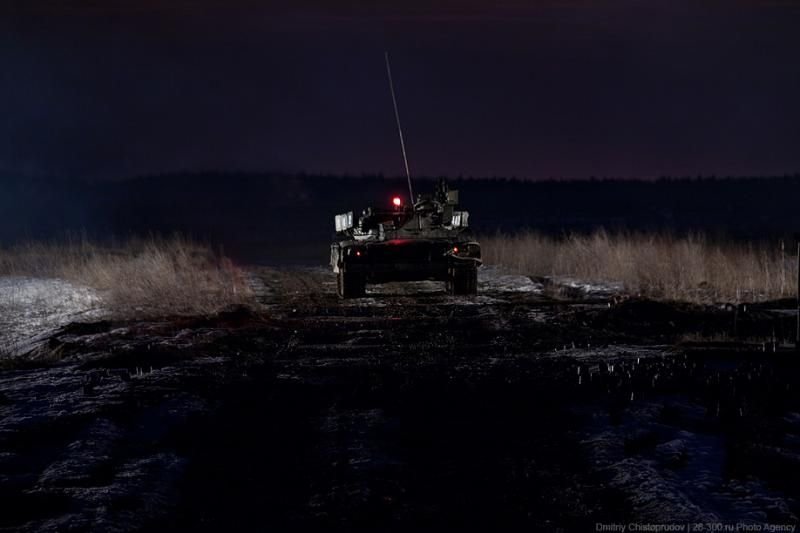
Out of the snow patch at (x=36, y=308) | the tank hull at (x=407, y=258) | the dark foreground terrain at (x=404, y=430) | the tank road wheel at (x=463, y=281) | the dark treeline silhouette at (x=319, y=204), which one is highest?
the dark treeline silhouette at (x=319, y=204)

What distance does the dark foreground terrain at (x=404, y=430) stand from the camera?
6.11m

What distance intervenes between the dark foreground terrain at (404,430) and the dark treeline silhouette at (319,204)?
40.2 metres

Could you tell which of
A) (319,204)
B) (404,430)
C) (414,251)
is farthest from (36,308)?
(319,204)

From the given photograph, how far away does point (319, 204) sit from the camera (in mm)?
94875

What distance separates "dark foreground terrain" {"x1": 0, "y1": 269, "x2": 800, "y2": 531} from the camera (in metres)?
6.11

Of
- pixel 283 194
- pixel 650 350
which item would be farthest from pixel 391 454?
pixel 283 194

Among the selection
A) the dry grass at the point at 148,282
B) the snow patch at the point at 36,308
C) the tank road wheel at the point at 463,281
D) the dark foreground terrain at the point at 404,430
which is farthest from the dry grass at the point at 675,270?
the snow patch at the point at 36,308

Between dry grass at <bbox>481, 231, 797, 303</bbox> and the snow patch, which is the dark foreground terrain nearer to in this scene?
the snow patch

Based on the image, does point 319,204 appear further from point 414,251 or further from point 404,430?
point 404,430

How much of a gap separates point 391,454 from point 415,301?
11964 millimetres

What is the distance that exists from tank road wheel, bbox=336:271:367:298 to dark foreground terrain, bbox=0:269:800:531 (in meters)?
5.44

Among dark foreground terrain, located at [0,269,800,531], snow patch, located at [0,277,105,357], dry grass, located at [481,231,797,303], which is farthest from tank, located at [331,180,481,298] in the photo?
A: dark foreground terrain, located at [0,269,800,531]

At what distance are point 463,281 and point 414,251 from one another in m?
1.18

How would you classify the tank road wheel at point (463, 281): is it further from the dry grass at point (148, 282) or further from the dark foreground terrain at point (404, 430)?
the dark foreground terrain at point (404, 430)
